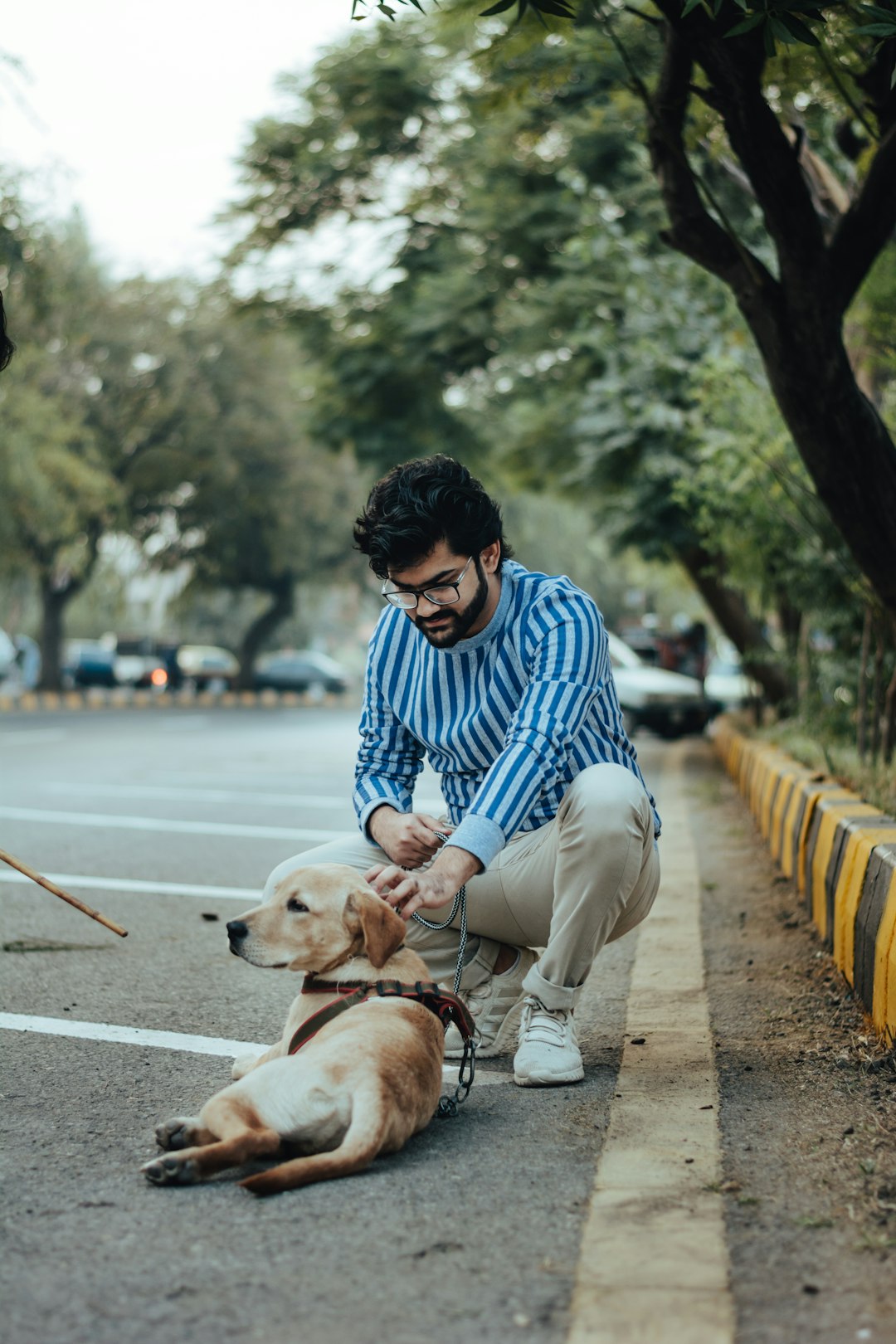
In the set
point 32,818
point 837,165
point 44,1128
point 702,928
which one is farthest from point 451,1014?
point 837,165

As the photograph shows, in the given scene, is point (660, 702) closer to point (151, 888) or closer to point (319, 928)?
point (151, 888)

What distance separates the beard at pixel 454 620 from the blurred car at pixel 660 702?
58.7 ft

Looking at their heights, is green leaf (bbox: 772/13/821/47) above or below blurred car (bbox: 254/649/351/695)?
above

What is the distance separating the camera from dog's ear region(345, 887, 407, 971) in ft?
11.1

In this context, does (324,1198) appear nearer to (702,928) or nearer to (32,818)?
(702,928)

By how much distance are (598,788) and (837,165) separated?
8.60m

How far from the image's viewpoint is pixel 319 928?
342 centimetres

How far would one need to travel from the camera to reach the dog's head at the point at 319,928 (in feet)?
11.1

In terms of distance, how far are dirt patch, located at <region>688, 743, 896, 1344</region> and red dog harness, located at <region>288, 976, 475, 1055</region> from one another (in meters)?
0.72

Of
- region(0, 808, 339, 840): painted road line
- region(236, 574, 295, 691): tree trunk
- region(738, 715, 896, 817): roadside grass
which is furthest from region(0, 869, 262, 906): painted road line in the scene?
region(236, 574, 295, 691): tree trunk

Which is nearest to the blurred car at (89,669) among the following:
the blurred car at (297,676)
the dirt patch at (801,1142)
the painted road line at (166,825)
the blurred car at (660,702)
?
the blurred car at (297,676)

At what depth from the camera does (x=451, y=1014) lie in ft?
11.8

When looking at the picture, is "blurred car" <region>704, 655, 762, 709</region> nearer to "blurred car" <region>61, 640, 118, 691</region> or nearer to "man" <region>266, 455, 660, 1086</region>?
"blurred car" <region>61, 640, 118, 691</region>

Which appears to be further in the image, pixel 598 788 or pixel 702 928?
pixel 702 928
